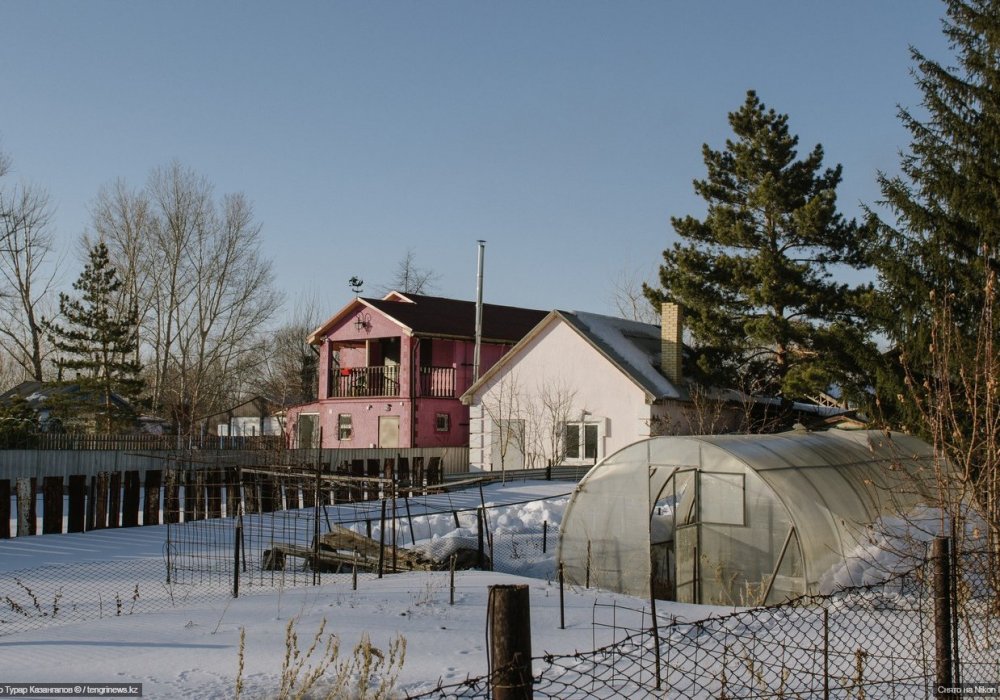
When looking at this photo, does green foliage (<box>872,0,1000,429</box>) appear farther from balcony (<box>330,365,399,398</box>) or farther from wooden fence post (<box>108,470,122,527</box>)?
balcony (<box>330,365,399,398</box>)

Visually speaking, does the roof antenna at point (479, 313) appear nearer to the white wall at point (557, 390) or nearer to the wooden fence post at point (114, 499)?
the white wall at point (557, 390)

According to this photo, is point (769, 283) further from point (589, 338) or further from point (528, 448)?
point (528, 448)

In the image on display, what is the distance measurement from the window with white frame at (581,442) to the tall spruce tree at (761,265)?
158 inches

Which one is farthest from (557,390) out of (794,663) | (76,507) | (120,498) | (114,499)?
(794,663)

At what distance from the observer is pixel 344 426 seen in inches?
1523

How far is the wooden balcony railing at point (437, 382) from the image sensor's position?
36938mm

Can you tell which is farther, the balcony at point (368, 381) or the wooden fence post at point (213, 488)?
the balcony at point (368, 381)

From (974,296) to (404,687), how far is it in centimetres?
1276

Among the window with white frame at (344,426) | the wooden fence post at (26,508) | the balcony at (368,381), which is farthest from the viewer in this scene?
the window with white frame at (344,426)

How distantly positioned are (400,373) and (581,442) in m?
9.89

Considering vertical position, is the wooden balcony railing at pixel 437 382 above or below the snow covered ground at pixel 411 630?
above

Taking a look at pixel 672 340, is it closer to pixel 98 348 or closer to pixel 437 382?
pixel 437 382

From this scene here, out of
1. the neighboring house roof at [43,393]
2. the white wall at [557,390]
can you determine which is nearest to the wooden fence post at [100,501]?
the white wall at [557,390]

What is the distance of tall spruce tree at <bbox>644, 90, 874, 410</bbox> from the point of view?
95.4 ft
